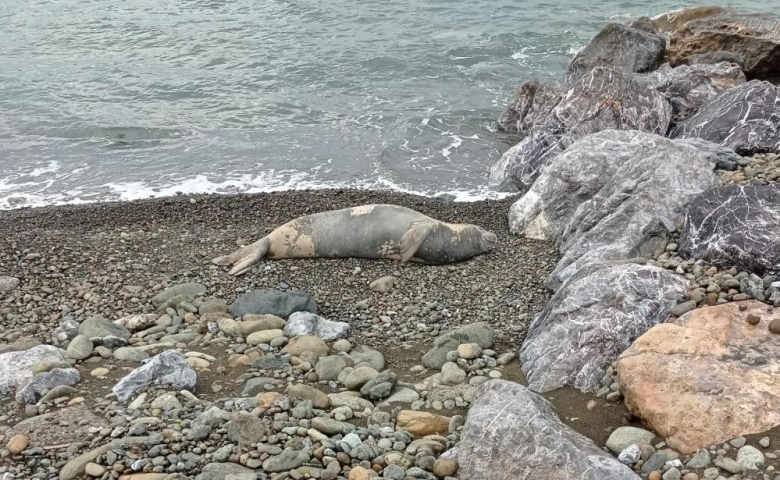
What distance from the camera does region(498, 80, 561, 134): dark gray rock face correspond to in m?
13.4

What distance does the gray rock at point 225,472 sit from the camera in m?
4.15

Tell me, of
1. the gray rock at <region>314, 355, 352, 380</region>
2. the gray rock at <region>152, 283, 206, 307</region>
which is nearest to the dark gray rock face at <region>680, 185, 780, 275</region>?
the gray rock at <region>314, 355, 352, 380</region>

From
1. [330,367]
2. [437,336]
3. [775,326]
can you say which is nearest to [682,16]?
[437,336]

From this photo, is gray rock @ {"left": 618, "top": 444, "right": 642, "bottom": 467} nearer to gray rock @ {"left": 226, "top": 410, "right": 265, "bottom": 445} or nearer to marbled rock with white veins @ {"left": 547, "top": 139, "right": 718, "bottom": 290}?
gray rock @ {"left": 226, "top": 410, "right": 265, "bottom": 445}

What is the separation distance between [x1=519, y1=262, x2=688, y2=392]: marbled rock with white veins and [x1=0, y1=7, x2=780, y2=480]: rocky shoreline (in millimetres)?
17

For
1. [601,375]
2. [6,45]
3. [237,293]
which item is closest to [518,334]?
[601,375]

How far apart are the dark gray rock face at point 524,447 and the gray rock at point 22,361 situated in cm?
327

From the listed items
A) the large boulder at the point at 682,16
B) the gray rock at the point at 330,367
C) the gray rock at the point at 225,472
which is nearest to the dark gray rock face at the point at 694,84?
the large boulder at the point at 682,16

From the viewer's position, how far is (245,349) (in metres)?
6.29

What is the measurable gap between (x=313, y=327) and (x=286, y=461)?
239 centimetres

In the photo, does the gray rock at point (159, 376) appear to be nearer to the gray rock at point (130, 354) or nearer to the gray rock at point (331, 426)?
the gray rock at point (130, 354)

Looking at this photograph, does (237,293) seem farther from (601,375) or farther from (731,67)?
(731,67)

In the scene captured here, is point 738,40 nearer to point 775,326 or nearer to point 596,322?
point 596,322

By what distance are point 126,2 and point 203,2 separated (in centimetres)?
244
